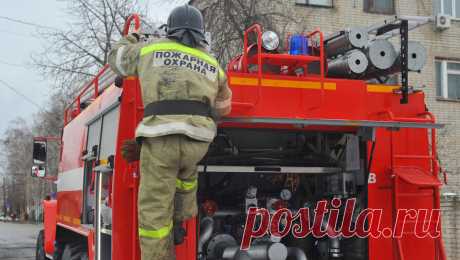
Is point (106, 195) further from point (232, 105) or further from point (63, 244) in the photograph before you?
point (63, 244)

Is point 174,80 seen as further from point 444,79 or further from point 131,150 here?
point 444,79

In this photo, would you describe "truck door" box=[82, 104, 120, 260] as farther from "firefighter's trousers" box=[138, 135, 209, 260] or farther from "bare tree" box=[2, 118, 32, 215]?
"bare tree" box=[2, 118, 32, 215]

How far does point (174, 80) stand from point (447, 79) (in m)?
12.6

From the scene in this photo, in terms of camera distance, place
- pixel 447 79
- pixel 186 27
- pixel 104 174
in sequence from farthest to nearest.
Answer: pixel 447 79
pixel 104 174
pixel 186 27

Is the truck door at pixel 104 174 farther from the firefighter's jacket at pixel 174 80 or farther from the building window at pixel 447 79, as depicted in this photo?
the building window at pixel 447 79

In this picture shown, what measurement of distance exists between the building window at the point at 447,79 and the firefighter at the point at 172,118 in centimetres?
1211

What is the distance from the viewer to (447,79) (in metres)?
14.8

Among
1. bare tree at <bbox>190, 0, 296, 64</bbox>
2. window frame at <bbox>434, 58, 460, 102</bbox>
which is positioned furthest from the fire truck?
window frame at <bbox>434, 58, 460, 102</bbox>

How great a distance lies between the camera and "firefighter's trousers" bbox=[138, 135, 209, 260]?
3.60m

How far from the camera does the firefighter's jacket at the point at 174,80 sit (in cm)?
364

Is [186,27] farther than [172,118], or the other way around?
[186,27]

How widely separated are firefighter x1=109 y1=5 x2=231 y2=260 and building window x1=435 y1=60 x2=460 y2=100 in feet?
39.7

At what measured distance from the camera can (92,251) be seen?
4.69 metres

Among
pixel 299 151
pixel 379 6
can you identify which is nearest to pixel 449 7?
pixel 379 6
